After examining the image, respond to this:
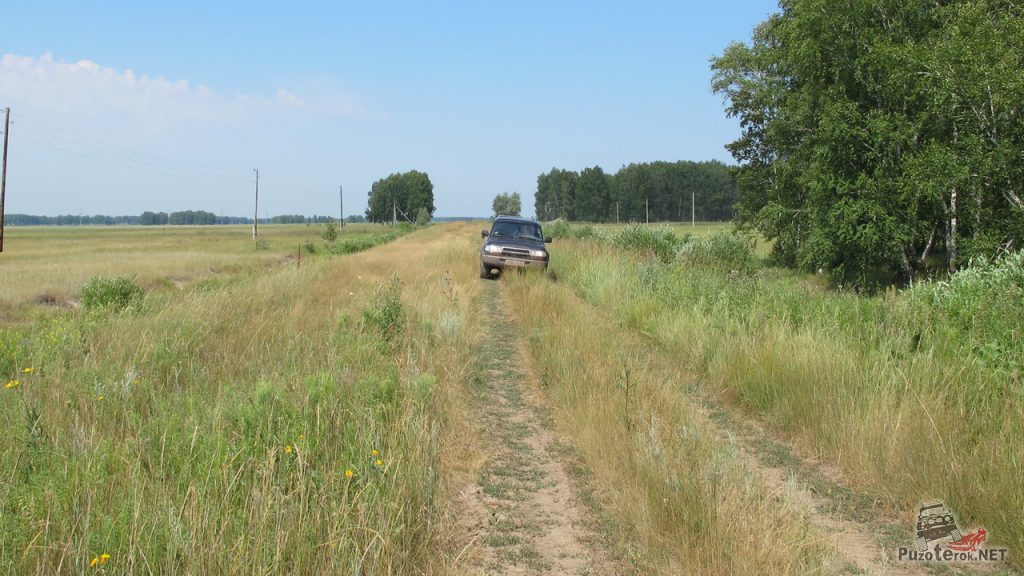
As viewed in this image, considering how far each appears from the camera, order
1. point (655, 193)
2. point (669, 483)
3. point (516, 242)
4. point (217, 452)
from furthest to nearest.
A: point (655, 193) < point (516, 242) < point (669, 483) < point (217, 452)

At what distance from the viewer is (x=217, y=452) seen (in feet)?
10.5

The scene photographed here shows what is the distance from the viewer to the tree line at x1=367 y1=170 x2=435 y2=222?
164m

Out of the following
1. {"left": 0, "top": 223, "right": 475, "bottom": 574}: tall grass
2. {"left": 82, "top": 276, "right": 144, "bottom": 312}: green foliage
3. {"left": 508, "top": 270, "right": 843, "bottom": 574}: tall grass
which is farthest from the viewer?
{"left": 82, "top": 276, "right": 144, "bottom": 312}: green foliage

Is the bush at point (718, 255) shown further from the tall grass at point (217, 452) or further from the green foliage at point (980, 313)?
the tall grass at point (217, 452)

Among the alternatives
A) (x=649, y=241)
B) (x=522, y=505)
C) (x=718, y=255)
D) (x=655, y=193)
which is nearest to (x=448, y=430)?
(x=522, y=505)

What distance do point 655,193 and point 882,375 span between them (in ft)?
436

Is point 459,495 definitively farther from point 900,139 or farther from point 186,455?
point 900,139

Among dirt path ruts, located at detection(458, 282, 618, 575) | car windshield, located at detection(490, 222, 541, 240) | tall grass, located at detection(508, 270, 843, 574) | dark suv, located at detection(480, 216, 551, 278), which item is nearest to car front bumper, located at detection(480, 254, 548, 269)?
dark suv, located at detection(480, 216, 551, 278)

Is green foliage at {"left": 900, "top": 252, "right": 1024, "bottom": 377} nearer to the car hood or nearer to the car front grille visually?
the car front grille

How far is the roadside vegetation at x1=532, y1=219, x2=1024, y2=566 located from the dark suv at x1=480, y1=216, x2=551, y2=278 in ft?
26.0

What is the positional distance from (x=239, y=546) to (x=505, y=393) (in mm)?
4013

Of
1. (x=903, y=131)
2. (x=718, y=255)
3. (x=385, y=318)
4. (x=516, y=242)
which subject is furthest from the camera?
(x=903, y=131)

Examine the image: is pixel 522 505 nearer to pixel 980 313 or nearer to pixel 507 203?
pixel 980 313

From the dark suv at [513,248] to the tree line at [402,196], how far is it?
142924mm
